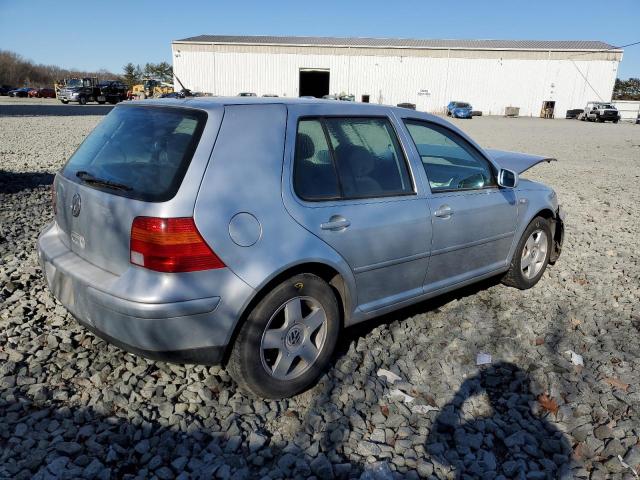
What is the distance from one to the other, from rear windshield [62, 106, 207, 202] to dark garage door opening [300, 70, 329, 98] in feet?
169

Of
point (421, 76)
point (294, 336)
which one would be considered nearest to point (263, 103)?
point (294, 336)

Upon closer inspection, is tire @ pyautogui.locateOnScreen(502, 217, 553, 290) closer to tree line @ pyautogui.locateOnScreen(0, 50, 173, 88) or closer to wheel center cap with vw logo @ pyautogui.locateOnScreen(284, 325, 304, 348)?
wheel center cap with vw logo @ pyautogui.locateOnScreen(284, 325, 304, 348)

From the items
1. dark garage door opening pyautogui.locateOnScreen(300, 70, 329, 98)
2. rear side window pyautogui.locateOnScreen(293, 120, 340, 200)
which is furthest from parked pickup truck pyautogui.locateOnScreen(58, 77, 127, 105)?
rear side window pyautogui.locateOnScreen(293, 120, 340, 200)

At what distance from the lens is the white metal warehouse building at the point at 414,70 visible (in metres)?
50.8

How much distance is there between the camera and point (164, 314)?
7.81 feet

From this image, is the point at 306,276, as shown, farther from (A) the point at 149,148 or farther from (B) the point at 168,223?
(A) the point at 149,148

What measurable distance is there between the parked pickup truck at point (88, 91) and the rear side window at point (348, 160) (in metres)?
47.6

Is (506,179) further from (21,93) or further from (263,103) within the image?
(21,93)

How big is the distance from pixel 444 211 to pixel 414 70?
52.0 metres

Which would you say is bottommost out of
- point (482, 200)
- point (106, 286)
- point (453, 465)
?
point (453, 465)

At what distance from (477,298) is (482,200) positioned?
3.51 feet

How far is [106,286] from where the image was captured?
8.30 ft

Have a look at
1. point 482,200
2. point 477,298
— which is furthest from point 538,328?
point 482,200

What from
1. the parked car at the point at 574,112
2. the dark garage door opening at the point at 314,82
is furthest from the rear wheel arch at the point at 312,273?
the parked car at the point at 574,112
